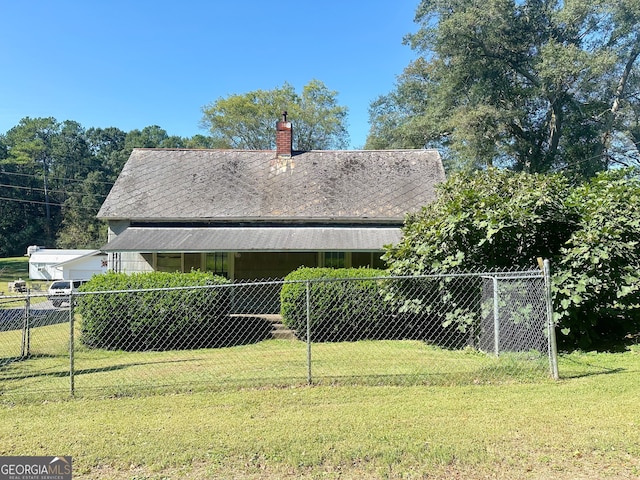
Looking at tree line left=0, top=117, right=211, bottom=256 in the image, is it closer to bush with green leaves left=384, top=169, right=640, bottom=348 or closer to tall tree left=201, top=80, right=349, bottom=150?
tall tree left=201, top=80, right=349, bottom=150

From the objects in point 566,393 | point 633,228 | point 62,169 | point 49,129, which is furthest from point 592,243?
point 49,129

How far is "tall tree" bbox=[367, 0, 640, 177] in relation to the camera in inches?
822

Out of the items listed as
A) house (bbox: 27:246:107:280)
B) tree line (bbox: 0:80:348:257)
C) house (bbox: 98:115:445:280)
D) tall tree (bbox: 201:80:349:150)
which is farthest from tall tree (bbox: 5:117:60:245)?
house (bbox: 98:115:445:280)

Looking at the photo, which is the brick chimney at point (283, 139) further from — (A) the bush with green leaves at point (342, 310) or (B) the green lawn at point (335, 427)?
(B) the green lawn at point (335, 427)

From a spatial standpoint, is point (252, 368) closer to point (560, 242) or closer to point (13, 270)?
point (560, 242)

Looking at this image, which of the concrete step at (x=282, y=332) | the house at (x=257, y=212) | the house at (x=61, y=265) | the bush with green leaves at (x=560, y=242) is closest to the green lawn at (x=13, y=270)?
the house at (x=61, y=265)

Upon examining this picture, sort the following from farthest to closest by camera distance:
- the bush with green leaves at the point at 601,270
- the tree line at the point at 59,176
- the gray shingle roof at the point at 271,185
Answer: the tree line at the point at 59,176
the gray shingle roof at the point at 271,185
the bush with green leaves at the point at 601,270

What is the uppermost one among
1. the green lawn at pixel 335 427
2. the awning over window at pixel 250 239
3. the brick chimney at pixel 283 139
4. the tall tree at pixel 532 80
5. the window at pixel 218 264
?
the tall tree at pixel 532 80

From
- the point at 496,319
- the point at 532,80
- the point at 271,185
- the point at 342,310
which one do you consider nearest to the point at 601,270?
the point at 496,319

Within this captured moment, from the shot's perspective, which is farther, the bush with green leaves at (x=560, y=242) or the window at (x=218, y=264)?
the window at (x=218, y=264)

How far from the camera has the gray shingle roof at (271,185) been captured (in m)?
14.3

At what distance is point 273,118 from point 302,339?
118 ft

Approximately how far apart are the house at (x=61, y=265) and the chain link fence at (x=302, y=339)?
23.3 meters

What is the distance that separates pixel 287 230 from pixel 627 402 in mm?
10396
